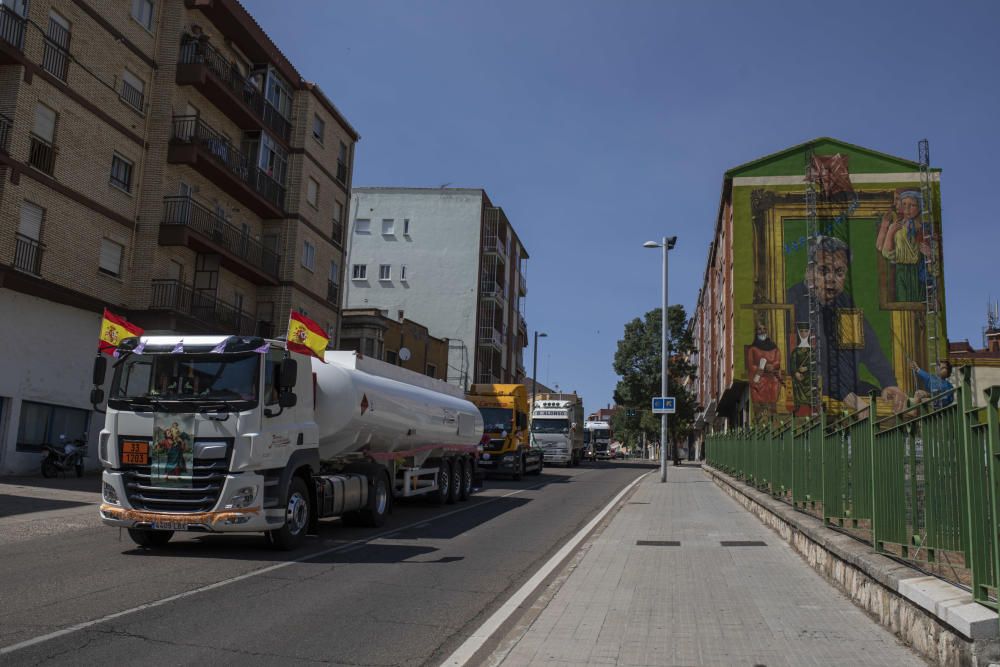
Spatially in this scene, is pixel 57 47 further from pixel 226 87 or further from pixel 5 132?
pixel 226 87

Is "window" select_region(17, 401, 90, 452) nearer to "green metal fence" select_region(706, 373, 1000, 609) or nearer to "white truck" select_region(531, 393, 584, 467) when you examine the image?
"green metal fence" select_region(706, 373, 1000, 609)

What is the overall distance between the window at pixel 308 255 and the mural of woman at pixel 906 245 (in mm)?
31420

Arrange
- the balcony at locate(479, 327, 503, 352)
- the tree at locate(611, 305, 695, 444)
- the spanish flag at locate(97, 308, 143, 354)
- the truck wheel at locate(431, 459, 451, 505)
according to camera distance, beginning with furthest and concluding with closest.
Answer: the tree at locate(611, 305, 695, 444) → the balcony at locate(479, 327, 503, 352) → the truck wheel at locate(431, 459, 451, 505) → the spanish flag at locate(97, 308, 143, 354)

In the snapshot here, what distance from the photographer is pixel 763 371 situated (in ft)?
153

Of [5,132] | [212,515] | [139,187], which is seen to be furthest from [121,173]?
[212,515]

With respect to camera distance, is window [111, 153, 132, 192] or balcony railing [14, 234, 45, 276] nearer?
balcony railing [14, 234, 45, 276]

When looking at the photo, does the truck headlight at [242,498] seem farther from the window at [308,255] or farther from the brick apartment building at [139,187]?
the window at [308,255]

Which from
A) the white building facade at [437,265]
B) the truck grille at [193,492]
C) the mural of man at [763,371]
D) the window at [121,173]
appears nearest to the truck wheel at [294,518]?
the truck grille at [193,492]

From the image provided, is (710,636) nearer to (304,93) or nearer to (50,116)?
(50,116)

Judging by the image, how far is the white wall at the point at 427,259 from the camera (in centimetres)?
5428

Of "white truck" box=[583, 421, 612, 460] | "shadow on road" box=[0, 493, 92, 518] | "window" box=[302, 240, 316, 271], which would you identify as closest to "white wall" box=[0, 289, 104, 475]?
"shadow on road" box=[0, 493, 92, 518]

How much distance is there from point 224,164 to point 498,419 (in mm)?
12960

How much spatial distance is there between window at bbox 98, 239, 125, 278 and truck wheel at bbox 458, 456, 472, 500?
12.1 m

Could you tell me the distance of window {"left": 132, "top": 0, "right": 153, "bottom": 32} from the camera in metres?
25.1
